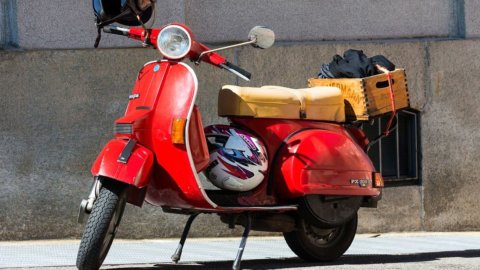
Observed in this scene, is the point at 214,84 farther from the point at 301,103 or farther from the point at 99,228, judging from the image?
the point at 99,228

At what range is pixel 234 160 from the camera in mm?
7078

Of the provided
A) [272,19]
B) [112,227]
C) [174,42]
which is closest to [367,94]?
[174,42]

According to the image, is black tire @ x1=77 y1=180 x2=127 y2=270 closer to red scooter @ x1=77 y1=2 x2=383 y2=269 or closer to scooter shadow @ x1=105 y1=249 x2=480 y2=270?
red scooter @ x1=77 y1=2 x2=383 y2=269

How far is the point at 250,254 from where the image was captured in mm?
8406

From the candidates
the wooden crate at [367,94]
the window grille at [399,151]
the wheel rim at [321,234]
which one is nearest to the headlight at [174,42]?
the wooden crate at [367,94]

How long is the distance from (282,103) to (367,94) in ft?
2.24

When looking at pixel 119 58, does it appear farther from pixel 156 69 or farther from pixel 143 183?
pixel 143 183

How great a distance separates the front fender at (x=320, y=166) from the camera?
23.9ft

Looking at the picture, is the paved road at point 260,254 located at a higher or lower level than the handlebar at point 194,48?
lower

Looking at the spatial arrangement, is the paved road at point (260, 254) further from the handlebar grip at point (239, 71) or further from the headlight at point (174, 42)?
the headlight at point (174, 42)

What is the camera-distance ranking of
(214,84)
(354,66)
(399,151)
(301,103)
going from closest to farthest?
(301,103), (354,66), (214,84), (399,151)

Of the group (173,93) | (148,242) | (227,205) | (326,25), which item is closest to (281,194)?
(227,205)

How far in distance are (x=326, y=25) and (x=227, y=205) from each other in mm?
3753

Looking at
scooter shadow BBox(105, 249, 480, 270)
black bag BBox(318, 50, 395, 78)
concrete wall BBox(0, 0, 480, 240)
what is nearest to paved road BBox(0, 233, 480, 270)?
scooter shadow BBox(105, 249, 480, 270)
